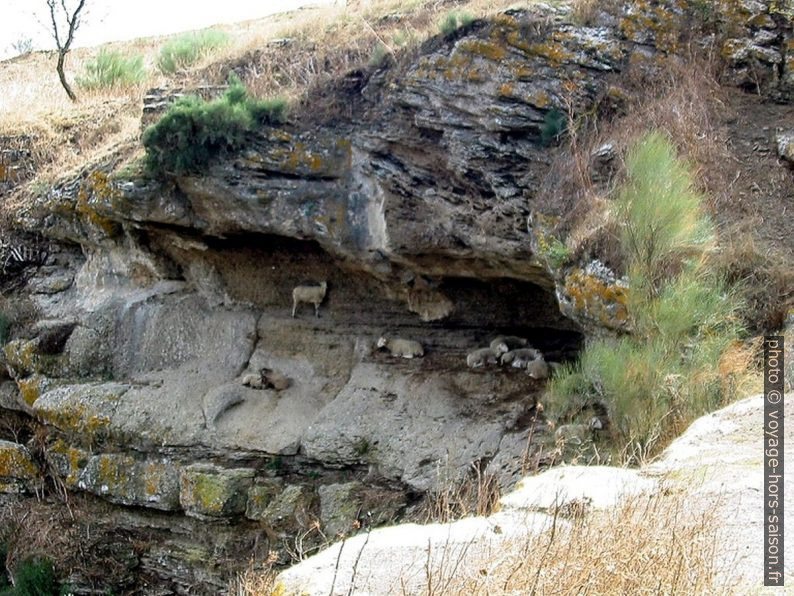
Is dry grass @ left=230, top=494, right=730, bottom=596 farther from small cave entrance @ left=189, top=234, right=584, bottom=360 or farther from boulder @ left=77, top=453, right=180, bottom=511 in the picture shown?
boulder @ left=77, top=453, right=180, bottom=511

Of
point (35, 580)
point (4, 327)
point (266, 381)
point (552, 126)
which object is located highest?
point (552, 126)

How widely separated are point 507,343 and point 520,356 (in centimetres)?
41

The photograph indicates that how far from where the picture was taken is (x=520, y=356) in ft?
42.8

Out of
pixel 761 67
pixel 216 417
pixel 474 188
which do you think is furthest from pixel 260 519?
pixel 761 67

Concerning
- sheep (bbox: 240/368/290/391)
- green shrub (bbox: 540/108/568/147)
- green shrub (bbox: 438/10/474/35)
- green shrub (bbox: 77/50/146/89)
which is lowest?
sheep (bbox: 240/368/290/391)

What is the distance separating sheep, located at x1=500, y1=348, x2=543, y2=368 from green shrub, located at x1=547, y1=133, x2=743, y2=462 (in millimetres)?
2807

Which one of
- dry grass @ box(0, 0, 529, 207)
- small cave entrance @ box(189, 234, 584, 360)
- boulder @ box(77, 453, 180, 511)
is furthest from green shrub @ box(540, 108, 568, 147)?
boulder @ box(77, 453, 180, 511)

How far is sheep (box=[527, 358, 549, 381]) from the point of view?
41.4ft

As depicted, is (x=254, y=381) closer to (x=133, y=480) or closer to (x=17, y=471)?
(x=133, y=480)

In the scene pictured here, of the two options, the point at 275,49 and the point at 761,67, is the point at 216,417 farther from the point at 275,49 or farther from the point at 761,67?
the point at 761,67

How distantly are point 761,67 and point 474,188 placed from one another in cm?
359

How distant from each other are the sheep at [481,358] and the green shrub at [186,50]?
789cm

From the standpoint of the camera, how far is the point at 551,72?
12.1m

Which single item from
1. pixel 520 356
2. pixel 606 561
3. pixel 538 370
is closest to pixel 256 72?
pixel 520 356
